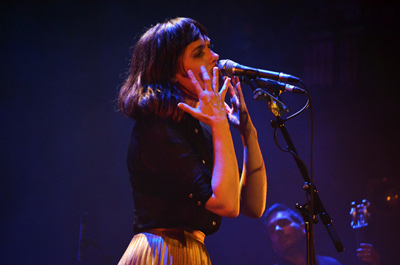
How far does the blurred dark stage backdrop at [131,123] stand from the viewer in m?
4.68

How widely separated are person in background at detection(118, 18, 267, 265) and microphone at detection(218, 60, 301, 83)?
0.12 meters

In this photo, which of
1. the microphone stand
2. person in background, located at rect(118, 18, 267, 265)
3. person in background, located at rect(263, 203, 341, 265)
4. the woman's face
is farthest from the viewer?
person in background, located at rect(263, 203, 341, 265)

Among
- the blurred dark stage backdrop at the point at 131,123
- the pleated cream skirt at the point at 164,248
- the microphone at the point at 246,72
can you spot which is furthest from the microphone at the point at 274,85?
the blurred dark stage backdrop at the point at 131,123

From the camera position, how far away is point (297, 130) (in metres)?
5.02

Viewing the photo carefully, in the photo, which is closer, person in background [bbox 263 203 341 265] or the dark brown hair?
the dark brown hair

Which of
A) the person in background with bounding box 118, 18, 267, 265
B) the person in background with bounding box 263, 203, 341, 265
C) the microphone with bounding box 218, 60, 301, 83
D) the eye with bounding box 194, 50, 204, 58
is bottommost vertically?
the person in background with bounding box 263, 203, 341, 265

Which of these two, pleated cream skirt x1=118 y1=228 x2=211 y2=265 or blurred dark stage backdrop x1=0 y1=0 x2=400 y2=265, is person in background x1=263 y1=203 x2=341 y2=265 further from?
pleated cream skirt x1=118 y1=228 x2=211 y2=265

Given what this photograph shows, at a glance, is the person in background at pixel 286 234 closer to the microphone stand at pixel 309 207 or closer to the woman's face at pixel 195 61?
the microphone stand at pixel 309 207

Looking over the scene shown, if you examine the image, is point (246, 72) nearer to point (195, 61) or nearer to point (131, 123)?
point (195, 61)

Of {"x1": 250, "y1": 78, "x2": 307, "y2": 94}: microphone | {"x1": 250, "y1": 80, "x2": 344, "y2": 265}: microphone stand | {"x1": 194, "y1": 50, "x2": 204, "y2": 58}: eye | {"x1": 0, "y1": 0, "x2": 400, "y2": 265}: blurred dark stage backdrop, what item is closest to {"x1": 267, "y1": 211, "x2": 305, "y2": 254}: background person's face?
{"x1": 0, "y1": 0, "x2": 400, "y2": 265}: blurred dark stage backdrop

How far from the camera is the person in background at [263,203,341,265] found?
4.11 metres

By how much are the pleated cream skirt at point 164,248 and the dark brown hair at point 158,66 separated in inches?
18.3

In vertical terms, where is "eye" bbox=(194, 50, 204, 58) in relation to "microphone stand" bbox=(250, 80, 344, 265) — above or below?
above

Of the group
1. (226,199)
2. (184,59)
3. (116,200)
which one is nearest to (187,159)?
(226,199)
